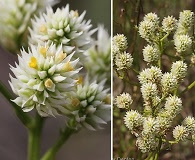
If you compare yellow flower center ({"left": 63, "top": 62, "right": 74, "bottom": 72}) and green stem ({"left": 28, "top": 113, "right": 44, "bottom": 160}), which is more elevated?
yellow flower center ({"left": 63, "top": 62, "right": 74, "bottom": 72})

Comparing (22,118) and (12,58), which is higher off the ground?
(12,58)

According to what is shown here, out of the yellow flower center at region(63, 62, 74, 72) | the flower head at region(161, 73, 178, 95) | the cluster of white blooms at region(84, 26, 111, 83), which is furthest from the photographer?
the flower head at region(161, 73, 178, 95)

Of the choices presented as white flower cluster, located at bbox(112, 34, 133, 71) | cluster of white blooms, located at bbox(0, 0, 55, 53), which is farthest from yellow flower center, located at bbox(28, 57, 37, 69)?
white flower cluster, located at bbox(112, 34, 133, 71)

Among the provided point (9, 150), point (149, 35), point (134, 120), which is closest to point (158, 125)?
point (134, 120)

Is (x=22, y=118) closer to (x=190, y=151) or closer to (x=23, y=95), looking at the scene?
(x=23, y=95)

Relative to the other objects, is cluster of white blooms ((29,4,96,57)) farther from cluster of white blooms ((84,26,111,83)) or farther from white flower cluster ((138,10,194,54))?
white flower cluster ((138,10,194,54))

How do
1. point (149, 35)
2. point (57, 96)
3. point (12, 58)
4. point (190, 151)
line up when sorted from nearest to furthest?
point (57, 96) → point (12, 58) → point (149, 35) → point (190, 151)

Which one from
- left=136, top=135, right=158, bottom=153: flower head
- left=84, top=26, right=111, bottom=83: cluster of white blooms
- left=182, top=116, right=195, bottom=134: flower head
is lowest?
left=136, top=135, right=158, bottom=153: flower head
